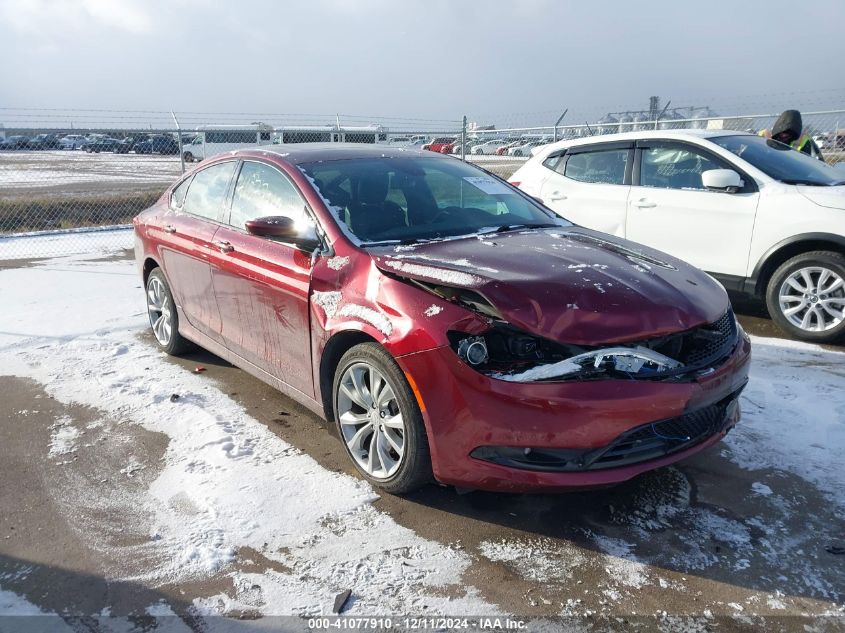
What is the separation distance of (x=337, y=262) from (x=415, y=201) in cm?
80

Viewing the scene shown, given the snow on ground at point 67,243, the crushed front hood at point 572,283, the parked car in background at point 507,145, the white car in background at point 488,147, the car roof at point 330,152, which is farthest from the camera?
the parked car in background at point 507,145

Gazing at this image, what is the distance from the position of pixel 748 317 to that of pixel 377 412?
453 centimetres

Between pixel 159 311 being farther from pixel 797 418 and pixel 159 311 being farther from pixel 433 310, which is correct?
pixel 797 418

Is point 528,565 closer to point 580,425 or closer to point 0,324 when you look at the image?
point 580,425

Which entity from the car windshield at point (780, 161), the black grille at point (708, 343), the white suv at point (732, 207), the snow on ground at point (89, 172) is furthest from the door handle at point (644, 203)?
the snow on ground at point (89, 172)

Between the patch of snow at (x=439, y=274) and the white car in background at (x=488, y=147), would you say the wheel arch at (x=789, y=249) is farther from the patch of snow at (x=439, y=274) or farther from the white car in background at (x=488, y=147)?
the white car in background at (x=488, y=147)

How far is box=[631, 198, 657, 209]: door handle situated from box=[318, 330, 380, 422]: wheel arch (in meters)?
4.08

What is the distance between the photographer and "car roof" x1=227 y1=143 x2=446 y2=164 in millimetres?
4188

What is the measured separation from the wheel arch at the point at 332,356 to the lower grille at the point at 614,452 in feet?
2.67

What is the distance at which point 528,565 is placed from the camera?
2.74 metres

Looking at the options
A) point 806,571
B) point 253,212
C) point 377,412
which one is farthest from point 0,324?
point 806,571

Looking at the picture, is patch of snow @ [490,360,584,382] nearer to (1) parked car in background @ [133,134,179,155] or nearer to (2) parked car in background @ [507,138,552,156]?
(2) parked car in background @ [507,138,552,156]

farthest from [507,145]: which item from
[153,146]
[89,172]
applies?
[153,146]

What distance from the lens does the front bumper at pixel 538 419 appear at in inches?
106
